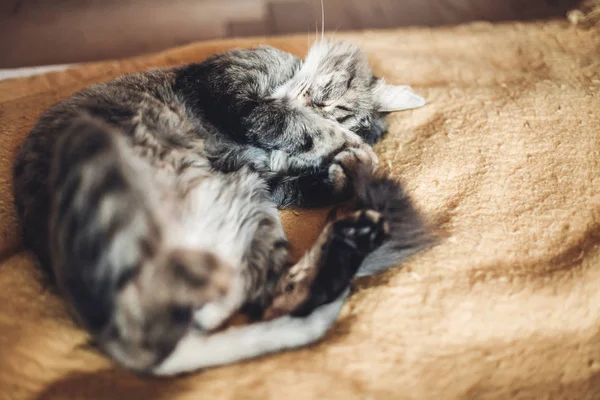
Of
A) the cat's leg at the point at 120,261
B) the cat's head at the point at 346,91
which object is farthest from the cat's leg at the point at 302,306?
the cat's head at the point at 346,91

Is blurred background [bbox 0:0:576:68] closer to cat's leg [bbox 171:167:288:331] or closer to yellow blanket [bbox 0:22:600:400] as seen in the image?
yellow blanket [bbox 0:22:600:400]

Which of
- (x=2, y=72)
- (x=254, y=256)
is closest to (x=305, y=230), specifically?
(x=254, y=256)

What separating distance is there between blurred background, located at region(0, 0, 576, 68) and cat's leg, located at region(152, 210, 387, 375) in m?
2.31

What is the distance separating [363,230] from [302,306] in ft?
0.86

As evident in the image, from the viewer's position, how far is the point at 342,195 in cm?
146

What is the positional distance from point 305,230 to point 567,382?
83cm

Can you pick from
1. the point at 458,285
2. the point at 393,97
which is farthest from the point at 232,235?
the point at 393,97

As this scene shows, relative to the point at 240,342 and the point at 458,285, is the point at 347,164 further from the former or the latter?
the point at 240,342

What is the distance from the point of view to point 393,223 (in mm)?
1195

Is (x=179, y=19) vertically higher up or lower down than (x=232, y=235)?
higher up

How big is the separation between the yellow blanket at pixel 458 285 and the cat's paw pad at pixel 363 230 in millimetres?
137

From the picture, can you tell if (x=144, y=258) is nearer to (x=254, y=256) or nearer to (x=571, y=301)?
(x=254, y=256)

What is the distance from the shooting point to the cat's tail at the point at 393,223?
1.17m

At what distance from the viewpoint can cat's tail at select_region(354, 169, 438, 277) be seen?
1.17m
